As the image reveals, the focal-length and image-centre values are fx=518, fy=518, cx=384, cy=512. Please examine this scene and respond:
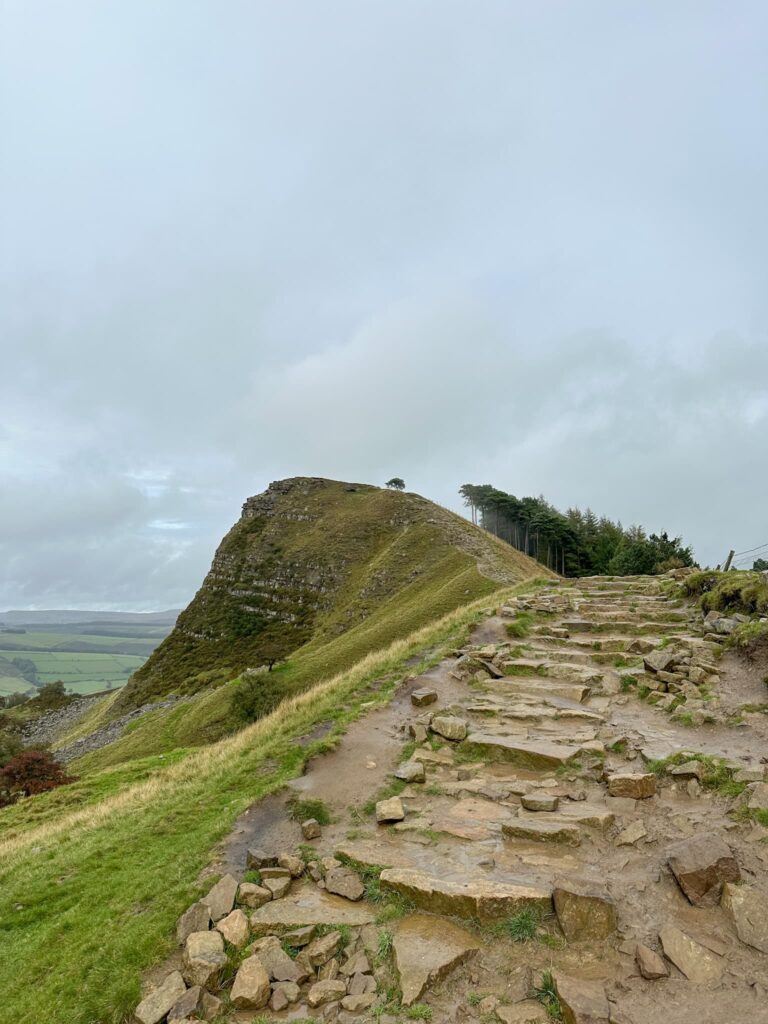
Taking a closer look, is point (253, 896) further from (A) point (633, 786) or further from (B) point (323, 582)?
(B) point (323, 582)

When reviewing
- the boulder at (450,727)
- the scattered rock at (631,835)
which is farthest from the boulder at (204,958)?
the boulder at (450,727)

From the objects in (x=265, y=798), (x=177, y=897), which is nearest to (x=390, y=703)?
(x=265, y=798)

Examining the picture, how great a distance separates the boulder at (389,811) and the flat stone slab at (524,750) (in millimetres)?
2927

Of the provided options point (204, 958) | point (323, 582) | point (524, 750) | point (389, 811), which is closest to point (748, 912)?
point (524, 750)

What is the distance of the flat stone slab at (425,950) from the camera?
20.1ft

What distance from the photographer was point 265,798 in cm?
1145

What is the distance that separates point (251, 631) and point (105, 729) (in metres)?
20.7

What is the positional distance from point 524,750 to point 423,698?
4609 millimetres

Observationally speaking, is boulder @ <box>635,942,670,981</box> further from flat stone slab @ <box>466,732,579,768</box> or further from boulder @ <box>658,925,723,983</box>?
flat stone slab @ <box>466,732,579,768</box>

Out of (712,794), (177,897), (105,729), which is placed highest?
(712,794)

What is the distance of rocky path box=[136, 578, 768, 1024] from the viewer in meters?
5.98

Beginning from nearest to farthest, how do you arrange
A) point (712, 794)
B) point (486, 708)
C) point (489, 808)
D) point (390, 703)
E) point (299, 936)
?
point (299, 936), point (712, 794), point (489, 808), point (486, 708), point (390, 703)

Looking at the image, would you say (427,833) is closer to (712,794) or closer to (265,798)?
(265,798)

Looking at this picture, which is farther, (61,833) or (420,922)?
(61,833)
